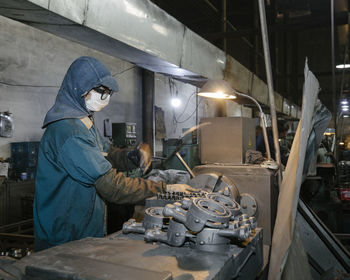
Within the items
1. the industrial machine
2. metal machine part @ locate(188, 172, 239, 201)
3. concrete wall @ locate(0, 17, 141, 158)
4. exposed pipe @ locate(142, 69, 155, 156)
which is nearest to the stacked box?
concrete wall @ locate(0, 17, 141, 158)

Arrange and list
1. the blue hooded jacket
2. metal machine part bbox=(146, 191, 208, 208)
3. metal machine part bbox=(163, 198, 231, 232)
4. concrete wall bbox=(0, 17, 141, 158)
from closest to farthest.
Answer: metal machine part bbox=(163, 198, 231, 232) → metal machine part bbox=(146, 191, 208, 208) → the blue hooded jacket → concrete wall bbox=(0, 17, 141, 158)

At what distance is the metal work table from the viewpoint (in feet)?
2.17

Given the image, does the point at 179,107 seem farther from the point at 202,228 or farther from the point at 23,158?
the point at 202,228

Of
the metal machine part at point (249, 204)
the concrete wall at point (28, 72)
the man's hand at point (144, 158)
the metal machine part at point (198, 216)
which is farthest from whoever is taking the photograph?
the concrete wall at point (28, 72)

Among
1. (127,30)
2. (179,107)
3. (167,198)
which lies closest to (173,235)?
(167,198)

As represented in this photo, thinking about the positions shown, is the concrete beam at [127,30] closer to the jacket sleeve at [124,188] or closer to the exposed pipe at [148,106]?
the jacket sleeve at [124,188]

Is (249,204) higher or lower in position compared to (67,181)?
lower

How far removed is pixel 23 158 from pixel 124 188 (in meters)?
2.66

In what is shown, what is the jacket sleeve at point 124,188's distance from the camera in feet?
4.34

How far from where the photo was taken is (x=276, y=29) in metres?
4.65

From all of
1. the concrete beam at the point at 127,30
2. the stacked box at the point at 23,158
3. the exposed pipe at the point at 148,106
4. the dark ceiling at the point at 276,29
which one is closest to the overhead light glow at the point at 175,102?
the exposed pipe at the point at 148,106

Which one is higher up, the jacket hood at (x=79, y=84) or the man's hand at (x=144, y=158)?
the jacket hood at (x=79, y=84)

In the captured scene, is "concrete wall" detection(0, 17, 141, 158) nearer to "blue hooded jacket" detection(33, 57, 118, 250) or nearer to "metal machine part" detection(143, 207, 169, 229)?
A: "blue hooded jacket" detection(33, 57, 118, 250)

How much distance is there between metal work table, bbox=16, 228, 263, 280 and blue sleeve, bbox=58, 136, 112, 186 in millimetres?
385
